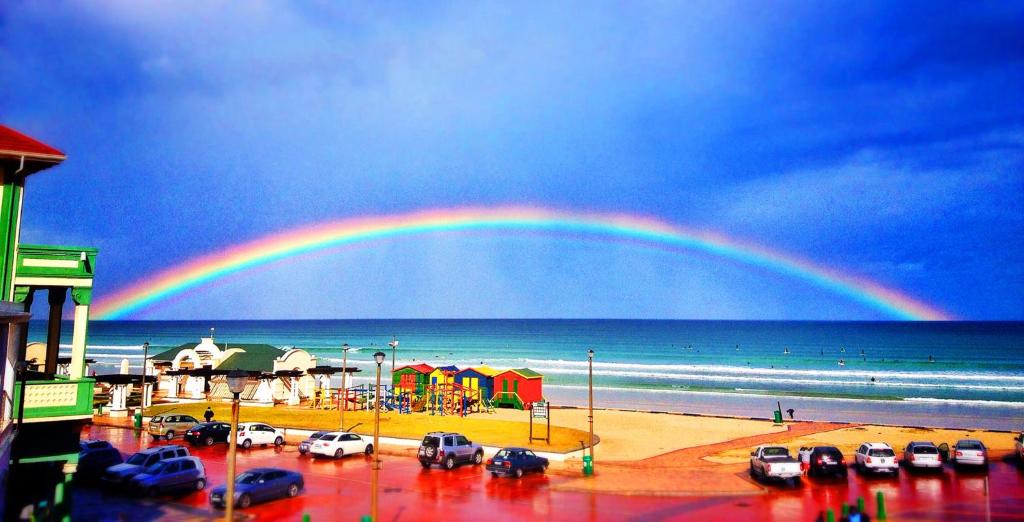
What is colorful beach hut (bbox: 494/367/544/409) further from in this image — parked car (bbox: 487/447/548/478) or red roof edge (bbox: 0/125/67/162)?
red roof edge (bbox: 0/125/67/162)

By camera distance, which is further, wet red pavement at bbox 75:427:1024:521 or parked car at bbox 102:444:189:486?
parked car at bbox 102:444:189:486

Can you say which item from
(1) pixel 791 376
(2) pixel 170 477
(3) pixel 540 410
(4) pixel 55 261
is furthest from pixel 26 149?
(1) pixel 791 376

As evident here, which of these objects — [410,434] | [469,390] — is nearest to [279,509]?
[410,434]

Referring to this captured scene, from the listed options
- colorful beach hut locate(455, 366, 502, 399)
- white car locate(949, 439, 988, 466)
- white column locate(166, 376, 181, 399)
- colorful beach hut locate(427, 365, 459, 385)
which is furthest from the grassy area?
white car locate(949, 439, 988, 466)

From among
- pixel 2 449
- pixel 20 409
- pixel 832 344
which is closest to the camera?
pixel 2 449

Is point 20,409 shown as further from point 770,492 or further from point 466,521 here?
Answer: point 770,492

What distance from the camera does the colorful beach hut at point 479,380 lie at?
58.9 meters

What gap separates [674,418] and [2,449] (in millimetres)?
45700

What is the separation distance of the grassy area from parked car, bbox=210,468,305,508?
1276cm

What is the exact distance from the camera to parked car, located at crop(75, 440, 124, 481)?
90.1 feet

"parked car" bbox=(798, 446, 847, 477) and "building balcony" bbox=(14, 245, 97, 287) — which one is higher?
"building balcony" bbox=(14, 245, 97, 287)

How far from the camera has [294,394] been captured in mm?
58062

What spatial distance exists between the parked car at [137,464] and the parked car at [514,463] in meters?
12.1

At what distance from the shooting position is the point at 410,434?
128 ft
